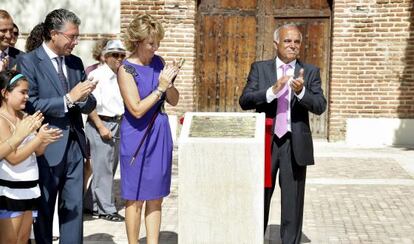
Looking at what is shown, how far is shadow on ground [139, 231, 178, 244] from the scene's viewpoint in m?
6.20

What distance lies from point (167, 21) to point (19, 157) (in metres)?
9.38

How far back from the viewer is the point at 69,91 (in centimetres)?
487

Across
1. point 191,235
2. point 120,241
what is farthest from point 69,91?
point 120,241

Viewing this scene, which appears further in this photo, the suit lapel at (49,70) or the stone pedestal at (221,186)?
the stone pedestal at (221,186)

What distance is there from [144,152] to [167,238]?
1.48m

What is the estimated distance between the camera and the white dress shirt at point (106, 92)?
7074 mm

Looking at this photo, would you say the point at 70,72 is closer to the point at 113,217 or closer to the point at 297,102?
the point at 297,102

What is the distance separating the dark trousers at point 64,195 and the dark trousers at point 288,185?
1611mm

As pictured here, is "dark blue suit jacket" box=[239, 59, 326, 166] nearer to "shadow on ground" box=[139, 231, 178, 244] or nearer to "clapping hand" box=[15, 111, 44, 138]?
"shadow on ground" box=[139, 231, 178, 244]

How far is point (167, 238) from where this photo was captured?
20.8ft

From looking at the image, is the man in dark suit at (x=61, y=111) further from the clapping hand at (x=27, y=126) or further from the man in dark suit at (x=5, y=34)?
the man in dark suit at (x=5, y=34)

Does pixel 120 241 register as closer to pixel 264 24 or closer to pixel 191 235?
pixel 191 235

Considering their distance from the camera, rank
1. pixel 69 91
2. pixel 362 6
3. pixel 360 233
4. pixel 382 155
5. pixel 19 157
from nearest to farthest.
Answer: pixel 19 157 < pixel 69 91 < pixel 360 233 < pixel 382 155 < pixel 362 6

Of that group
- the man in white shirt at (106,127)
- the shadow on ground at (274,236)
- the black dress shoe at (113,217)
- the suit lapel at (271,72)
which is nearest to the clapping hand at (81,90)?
the suit lapel at (271,72)
